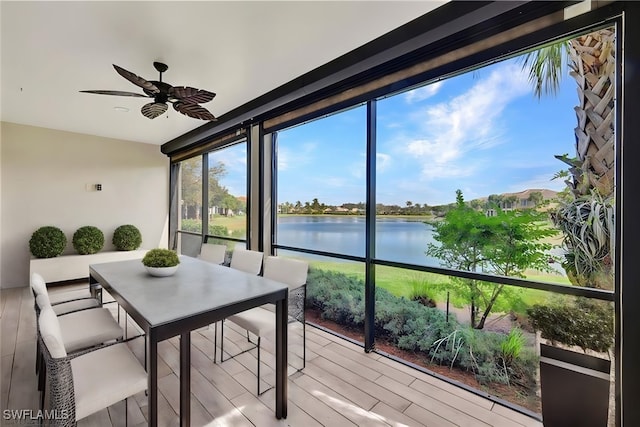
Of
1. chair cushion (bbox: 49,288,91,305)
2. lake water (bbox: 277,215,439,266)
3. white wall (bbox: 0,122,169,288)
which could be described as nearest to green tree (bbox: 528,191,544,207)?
lake water (bbox: 277,215,439,266)

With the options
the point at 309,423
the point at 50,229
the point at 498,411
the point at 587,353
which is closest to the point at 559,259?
the point at 587,353

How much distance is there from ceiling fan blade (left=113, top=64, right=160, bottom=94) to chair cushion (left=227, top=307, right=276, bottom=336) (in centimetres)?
190

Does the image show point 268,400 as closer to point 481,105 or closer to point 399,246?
point 399,246

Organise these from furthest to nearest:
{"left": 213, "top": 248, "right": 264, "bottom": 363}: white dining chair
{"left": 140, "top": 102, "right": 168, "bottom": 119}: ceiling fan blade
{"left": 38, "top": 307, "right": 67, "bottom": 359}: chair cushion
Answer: {"left": 213, "top": 248, "right": 264, "bottom": 363}: white dining chair → {"left": 140, "top": 102, "right": 168, "bottom": 119}: ceiling fan blade → {"left": 38, "top": 307, "right": 67, "bottom": 359}: chair cushion

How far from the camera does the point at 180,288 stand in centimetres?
200

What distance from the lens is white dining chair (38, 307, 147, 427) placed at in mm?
1259

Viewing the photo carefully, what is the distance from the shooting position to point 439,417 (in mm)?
1852

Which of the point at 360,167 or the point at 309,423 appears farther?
the point at 360,167

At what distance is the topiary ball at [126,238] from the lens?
539 cm

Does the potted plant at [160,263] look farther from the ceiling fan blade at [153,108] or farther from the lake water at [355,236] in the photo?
the lake water at [355,236]

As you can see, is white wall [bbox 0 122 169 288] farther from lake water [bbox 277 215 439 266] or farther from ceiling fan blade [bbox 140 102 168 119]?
lake water [bbox 277 215 439 266]

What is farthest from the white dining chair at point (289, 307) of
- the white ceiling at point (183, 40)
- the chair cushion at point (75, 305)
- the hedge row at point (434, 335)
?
the white ceiling at point (183, 40)

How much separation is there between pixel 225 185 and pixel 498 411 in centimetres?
452

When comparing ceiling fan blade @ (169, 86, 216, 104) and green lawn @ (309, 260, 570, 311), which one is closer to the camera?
green lawn @ (309, 260, 570, 311)
